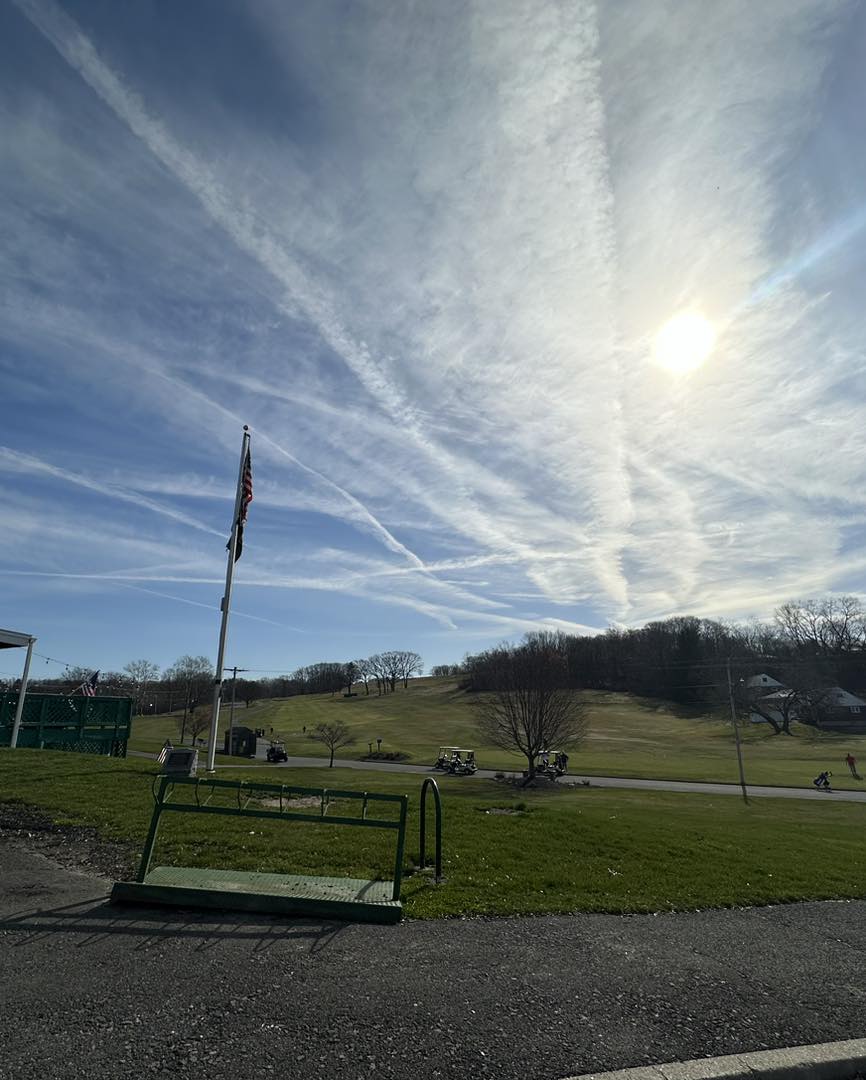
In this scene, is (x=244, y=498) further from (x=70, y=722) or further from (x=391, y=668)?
(x=391, y=668)

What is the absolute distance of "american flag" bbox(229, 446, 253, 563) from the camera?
18.1m

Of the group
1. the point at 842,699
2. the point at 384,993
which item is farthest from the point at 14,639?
the point at 842,699

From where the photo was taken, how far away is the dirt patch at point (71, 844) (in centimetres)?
754

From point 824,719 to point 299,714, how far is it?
8529 cm

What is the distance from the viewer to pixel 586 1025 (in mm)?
4340

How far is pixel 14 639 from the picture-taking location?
75.7 feet

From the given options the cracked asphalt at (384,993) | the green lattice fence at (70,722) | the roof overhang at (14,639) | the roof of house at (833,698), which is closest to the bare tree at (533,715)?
the green lattice fence at (70,722)

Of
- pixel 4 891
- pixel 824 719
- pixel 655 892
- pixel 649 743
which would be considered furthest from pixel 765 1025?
pixel 824 719

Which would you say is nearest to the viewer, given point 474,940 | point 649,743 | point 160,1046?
point 160,1046

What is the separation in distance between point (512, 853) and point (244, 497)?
12.8 meters

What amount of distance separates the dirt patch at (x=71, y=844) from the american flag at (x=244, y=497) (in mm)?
8813

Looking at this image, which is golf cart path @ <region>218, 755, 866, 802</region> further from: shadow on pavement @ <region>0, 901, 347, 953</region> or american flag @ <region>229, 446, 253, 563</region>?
shadow on pavement @ <region>0, 901, 347, 953</region>

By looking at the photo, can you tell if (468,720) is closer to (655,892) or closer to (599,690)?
(599,690)

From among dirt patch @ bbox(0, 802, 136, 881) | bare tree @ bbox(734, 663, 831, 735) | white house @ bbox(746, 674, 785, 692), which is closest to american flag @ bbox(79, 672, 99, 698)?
dirt patch @ bbox(0, 802, 136, 881)
